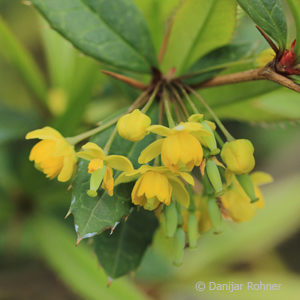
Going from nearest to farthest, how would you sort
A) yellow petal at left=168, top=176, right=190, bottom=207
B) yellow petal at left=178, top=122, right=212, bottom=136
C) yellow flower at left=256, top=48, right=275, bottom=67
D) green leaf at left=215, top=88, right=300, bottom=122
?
yellow petal at left=178, top=122, right=212, bottom=136
yellow petal at left=168, top=176, right=190, bottom=207
yellow flower at left=256, top=48, right=275, bottom=67
green leaf at left=215, top=88, right=300, bottom=122

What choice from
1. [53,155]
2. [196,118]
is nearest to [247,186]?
[196,118]

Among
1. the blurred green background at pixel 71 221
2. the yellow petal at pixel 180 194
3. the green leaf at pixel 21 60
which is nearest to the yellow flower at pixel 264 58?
the blurred green background at pixel 71 221

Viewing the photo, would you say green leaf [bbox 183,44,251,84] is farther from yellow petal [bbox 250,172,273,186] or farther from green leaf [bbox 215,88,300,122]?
yellow petal [bbox 250,172,273,186]

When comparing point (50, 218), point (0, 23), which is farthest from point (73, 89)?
point (50, 218)

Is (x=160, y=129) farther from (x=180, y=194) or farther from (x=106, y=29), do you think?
(x=106, y=29)

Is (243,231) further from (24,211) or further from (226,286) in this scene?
(24,211)

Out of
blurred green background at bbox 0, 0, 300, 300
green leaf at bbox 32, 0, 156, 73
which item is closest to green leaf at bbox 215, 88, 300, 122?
blurred green background at bbox 0, 0, 300, 300
